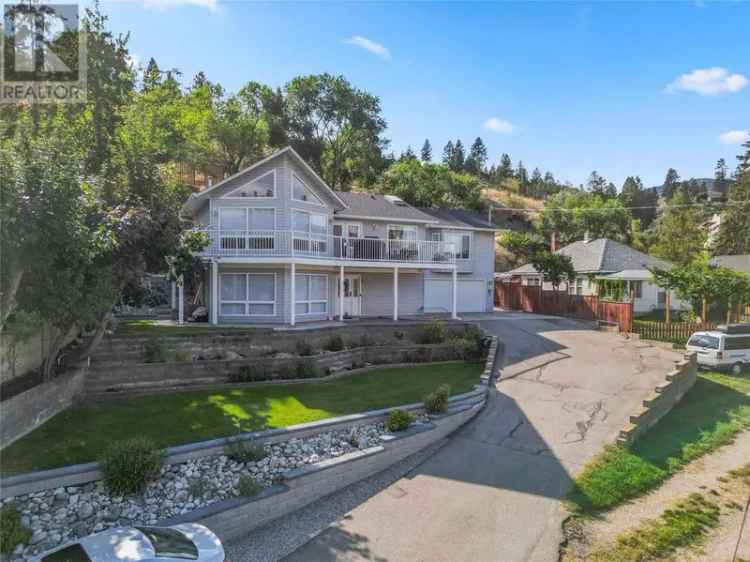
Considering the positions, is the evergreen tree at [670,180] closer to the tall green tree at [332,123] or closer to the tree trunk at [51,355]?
the tall green tree at [332,123]

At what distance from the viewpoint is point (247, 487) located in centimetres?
739

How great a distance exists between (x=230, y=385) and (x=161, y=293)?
17592 millimetres

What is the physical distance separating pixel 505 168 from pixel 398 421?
99549 millimetres

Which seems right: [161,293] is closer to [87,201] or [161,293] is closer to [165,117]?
[165,117]

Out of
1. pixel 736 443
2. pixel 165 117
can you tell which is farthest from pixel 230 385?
pixel 165 117

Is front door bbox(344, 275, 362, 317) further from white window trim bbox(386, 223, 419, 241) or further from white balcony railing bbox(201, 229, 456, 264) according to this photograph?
white window trim bbox(386, 223, 419, 241)

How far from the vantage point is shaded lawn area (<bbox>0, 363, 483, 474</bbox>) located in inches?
324

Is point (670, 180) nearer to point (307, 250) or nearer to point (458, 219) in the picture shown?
point (458, 219)

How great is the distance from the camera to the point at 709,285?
74.4 feet

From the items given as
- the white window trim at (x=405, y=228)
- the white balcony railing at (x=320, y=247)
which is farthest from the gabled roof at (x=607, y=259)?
the white window trim at (x=405, y=228)

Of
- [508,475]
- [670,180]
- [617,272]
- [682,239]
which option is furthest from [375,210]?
[670,180]

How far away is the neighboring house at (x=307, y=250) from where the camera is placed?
822 inches

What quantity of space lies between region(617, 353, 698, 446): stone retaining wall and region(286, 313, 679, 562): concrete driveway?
43 cm

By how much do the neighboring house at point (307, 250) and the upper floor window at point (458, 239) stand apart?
9 centimetres
